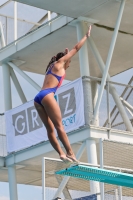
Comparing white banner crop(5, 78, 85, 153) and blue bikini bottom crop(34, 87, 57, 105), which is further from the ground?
white banner crop(5, 78, 85, 153)

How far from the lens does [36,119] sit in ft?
86.4

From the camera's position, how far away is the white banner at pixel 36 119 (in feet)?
79.6

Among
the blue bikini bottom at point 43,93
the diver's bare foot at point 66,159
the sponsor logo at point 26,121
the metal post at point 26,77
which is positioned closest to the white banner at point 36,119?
the sponsor logo at point 26,121

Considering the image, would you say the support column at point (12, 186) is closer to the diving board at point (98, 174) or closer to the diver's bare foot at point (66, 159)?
the diving board at point (98, 174)

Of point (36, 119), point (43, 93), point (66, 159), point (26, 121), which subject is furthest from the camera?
point (26, 121)

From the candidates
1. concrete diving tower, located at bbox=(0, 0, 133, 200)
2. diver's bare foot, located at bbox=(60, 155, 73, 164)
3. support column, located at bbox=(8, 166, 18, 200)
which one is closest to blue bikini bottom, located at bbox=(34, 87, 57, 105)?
diver's bare foot, located at bbox=(60, 155, 73, 164)

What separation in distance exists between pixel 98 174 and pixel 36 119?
37.9ft

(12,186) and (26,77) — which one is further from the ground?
(26,77)

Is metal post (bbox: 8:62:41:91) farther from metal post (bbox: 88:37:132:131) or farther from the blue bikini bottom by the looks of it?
the blue bikini bottom

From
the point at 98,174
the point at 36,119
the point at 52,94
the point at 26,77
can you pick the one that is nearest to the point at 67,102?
the point at 36,119

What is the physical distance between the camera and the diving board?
13890mm

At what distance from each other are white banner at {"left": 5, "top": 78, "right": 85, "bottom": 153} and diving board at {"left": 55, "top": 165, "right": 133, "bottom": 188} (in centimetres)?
806

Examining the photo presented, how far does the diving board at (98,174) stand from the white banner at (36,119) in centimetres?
806

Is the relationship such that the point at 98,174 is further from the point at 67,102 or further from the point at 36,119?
the point at 36,119
